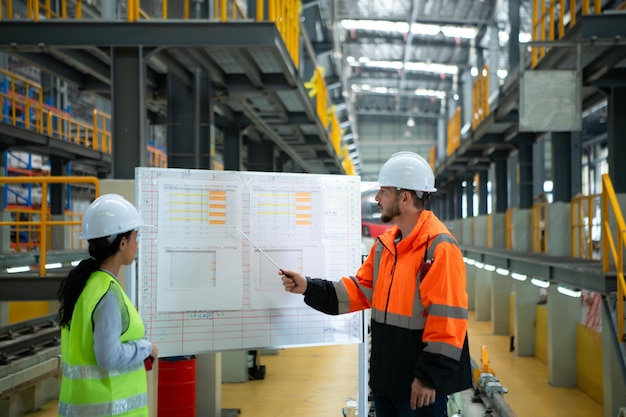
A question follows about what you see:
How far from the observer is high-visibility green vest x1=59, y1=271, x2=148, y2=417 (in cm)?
306

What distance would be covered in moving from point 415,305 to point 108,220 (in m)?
1.56

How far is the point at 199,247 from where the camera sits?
166 inches

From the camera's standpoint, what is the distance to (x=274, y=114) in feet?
42.0

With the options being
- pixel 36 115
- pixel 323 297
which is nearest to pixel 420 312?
pixel 323 297

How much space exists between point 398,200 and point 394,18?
23743 millimetres

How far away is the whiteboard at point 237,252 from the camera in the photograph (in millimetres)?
4148

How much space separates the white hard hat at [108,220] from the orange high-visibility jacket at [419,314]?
132 centimetres

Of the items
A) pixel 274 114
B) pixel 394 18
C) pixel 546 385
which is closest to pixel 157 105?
pixel 274 114

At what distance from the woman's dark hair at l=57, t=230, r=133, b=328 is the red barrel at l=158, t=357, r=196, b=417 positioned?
4002 millimetres

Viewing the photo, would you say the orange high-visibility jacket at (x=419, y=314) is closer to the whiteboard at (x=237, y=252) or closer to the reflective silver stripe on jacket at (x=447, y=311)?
the reflective silver stripe on jacket at (x=447, y=311)

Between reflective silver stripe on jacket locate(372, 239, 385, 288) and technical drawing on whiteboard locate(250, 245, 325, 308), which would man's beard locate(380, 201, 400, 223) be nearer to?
reflective silver stripe on jacket locate(372, 239, 385, 288)

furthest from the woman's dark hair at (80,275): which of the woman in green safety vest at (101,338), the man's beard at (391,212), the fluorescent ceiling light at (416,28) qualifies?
the fluorescent ceiling light at (416,28)

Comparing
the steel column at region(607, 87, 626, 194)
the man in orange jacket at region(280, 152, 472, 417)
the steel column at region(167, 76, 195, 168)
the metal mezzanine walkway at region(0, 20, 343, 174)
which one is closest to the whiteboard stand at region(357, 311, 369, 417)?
the man in orange jacket at region(280, 152, 472, 417)

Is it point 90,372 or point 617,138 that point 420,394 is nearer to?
point 90,372
